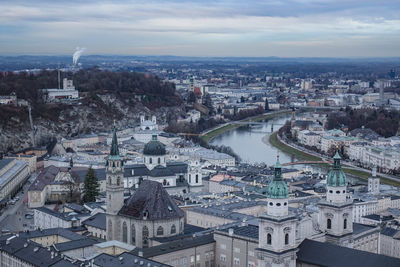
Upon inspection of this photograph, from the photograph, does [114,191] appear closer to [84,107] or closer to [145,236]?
[145,236]

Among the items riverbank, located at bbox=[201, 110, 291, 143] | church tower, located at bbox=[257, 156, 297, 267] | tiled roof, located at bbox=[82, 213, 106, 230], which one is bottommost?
riverbank, located at bbox=[201, 110, 291, 143]

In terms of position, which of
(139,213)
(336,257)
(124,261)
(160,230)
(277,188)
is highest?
(277,188)

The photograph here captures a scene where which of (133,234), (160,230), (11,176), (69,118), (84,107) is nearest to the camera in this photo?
(160,230)

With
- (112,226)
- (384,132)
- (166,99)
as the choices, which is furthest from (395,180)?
(166,99)

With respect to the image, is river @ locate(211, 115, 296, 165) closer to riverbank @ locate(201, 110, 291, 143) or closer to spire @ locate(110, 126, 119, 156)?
riverbank @ locate(201, 110, 291, 143)

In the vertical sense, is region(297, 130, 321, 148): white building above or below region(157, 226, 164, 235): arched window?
below

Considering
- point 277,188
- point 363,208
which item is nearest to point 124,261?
point 277,188

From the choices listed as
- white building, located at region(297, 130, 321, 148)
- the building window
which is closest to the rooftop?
the building window

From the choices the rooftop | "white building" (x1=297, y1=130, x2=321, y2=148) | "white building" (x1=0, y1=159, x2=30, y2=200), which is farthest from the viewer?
"white building" (x1=297, y1=130, x2=321, y2=148)

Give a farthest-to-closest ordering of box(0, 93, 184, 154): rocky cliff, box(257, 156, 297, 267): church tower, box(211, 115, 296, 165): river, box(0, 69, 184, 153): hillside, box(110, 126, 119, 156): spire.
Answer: box(0, 69, 184, 153): hillside, box(0, 93, 184, 154): rocky cliff, box(211, 115, 296, 165): river, box(110, 126, 119, 156): spire, box(257, 156, 297, 267): church tower
